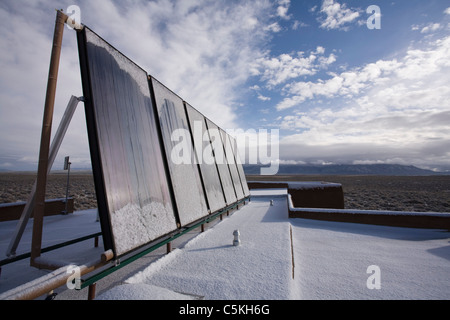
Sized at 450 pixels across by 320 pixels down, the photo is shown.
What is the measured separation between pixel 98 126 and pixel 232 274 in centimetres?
277

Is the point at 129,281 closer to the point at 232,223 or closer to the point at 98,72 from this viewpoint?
the point at 98,72

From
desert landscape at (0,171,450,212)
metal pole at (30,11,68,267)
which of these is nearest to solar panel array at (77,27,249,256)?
metal pole at (30,11,68,267)

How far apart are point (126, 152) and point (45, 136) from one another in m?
0.92

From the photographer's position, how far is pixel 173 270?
10.9ft

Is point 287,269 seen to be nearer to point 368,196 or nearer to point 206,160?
point 206,160

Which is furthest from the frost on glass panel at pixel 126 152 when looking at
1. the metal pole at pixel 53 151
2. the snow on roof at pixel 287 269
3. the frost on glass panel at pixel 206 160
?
the frost on glass panel at pixel 206 160

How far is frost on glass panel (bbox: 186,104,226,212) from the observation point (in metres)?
5.54

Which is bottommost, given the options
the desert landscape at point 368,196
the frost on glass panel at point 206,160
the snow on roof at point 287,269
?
the desert landscape at point 368,196

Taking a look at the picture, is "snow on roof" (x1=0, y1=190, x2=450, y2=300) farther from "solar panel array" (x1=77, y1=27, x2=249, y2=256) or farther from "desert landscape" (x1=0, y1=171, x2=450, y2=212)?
"desert landscape" (x1=0, y1=171, x2=450, y2=212)

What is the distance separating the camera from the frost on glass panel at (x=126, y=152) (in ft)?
8.46

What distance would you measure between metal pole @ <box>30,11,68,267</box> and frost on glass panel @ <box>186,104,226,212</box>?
127 inches

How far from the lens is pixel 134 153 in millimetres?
3201

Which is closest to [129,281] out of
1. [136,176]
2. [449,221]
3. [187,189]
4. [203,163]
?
[136,176]

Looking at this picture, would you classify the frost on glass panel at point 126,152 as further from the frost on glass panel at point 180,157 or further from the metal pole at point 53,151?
the metal pole at point 53,151
